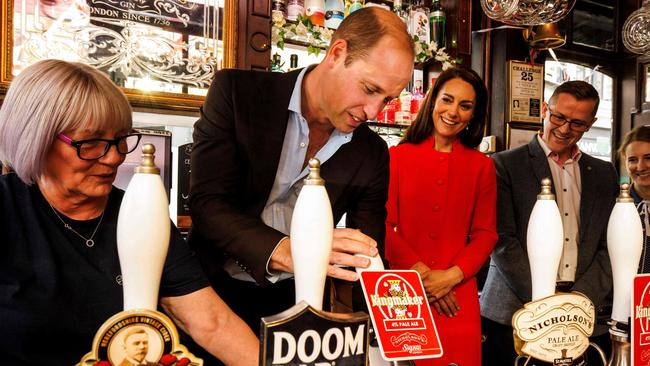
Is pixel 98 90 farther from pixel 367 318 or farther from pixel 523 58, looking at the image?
pixel 523 58

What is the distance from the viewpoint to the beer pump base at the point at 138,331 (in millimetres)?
687

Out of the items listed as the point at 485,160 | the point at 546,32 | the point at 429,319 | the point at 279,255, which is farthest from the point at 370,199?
the point at 546,32

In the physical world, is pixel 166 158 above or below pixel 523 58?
below

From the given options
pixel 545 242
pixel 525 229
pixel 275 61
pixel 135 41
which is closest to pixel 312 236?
pixel 545 242

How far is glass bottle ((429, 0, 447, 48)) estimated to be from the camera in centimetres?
333

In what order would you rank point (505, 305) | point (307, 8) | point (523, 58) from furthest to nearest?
point (523, 58) < point (307, 8) < point (505, 305)

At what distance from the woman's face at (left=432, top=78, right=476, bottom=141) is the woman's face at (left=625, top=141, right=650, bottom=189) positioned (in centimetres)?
93

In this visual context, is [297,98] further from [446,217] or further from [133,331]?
[446,217]

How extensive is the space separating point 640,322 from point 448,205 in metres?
1.07

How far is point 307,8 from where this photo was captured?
2889 mm

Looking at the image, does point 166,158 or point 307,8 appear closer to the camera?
point 166,158

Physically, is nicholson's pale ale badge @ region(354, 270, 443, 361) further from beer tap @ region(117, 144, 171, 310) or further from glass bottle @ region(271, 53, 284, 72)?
glass bottle @ region(271, 53, 284, 72)

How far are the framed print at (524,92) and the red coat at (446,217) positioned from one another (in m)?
1.53

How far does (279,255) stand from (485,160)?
1353 millimetres
